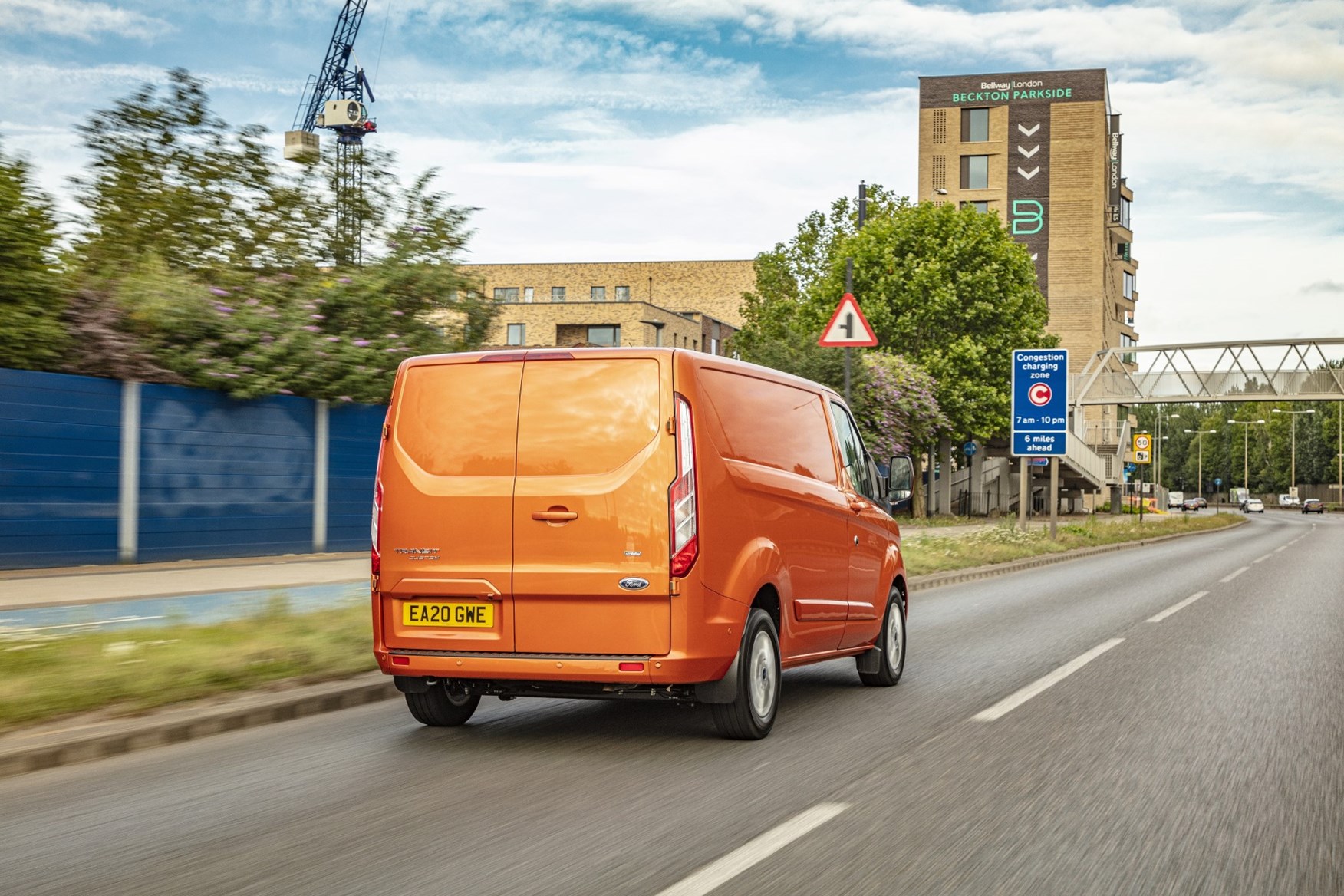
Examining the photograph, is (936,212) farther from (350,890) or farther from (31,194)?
(350,890)

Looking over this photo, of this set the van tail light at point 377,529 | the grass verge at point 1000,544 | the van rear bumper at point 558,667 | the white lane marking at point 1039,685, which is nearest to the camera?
the van rear bumper at point 558,667

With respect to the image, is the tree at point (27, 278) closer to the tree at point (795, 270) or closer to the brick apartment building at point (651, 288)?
the tree at point (795, 270)

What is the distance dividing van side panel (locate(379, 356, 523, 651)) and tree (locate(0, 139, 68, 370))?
953 centimetres

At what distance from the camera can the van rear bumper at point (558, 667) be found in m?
6.53

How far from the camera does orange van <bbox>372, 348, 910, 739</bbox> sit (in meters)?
6.58

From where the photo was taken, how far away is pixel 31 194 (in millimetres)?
15289

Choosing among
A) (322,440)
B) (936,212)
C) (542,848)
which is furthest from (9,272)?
(936,212)

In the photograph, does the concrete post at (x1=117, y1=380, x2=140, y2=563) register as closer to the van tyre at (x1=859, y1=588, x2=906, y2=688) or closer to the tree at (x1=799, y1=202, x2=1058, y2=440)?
the van tyre at (x1=859, y1=588, x2=906, y2=688)

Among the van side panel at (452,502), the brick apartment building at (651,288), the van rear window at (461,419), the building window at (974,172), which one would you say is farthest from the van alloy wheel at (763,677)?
the building window at (974,172)

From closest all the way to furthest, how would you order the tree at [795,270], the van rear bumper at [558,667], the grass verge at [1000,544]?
the van rear bumper at [558,667] → the grass verge at [1000,544] → the tree at [795,270]

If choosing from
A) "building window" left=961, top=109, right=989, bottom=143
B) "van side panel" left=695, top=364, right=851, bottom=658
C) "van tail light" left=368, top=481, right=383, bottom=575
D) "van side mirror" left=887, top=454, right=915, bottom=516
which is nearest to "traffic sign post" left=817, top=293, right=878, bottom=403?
"van side mirror" left=887, top=454, right=915, bottom=516

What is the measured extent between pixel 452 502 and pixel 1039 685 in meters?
4.45

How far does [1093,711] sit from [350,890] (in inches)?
203

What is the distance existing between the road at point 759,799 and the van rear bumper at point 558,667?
1.28 ft
